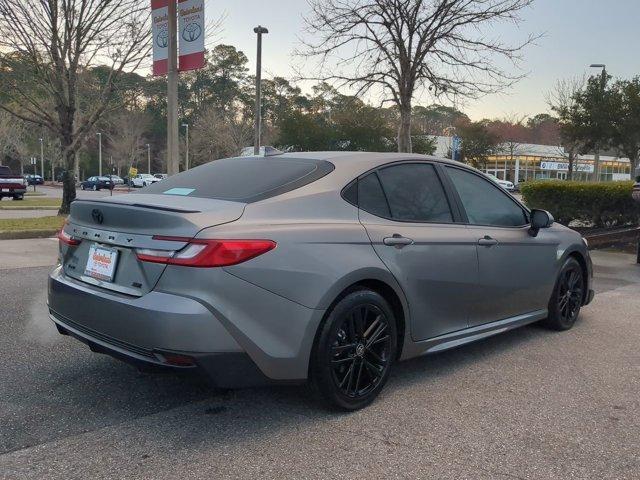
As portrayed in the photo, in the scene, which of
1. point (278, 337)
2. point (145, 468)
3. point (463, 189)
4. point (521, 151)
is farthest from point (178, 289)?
point (521, 151)

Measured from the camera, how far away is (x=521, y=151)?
64.4m

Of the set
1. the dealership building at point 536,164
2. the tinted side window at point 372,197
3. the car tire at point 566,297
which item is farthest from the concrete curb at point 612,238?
the dealership building at point 536,164

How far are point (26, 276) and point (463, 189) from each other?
18.4 feet

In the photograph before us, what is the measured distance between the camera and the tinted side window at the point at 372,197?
3627 mm

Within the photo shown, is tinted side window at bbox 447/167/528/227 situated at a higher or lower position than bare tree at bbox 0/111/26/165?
lower

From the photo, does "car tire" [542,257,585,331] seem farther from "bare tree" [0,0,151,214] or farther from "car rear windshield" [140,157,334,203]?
"bare tree" [0,0,151,214]

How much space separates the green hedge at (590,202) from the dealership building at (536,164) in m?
46.5

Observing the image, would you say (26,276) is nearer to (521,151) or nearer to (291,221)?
(291,221)

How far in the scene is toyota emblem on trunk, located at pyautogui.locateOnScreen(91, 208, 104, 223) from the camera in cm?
330

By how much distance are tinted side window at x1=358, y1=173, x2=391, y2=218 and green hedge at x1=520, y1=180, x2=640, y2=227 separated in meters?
10.5

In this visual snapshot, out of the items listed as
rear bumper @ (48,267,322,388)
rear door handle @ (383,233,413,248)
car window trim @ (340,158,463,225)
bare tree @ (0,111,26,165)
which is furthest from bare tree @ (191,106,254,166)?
rear bumper @ (48,267,322,388)

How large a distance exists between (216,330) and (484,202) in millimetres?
2547

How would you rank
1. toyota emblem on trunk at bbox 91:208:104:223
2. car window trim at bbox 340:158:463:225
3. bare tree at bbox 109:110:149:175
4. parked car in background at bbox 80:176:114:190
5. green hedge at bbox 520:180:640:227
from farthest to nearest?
1. bare tree at bbox 109:110:149:175
2. parked car in background at bbox 80:176:114:190
3. green hedge at bbox 520:180:640:227
4. car window trim at bbox 340:158:463:225
5. toyota emblem on trunk at bbox 91:208:104:223

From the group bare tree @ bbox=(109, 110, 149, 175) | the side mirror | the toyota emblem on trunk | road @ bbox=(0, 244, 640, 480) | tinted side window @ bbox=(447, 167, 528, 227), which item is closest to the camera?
road @ bbox=(0, 244, 640, 480)
